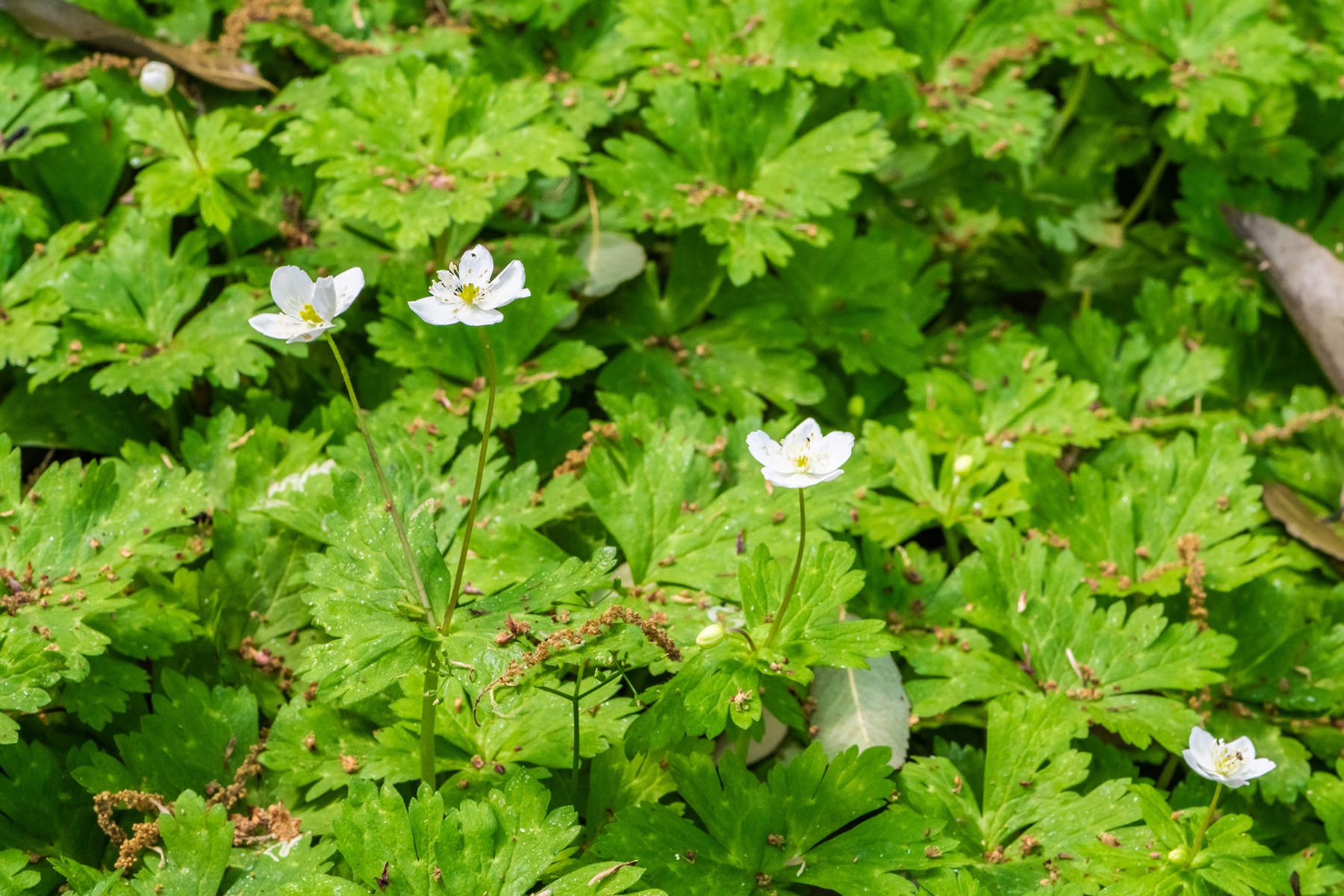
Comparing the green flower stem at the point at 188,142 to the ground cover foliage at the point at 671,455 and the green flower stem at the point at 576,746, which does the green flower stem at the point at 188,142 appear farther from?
the green flower stem at the point at 576,746

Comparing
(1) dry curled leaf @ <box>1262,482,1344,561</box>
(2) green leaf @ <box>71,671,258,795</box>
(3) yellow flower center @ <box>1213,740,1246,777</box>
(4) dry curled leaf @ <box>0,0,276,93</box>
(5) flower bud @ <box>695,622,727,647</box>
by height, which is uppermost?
(4) dry curled leaf @ <box>0,0,276,93</box>

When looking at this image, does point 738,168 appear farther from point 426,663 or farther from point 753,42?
point 426,663

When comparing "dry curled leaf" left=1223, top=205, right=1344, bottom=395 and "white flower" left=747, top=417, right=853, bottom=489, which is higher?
"white flower" left=747, top=417, right=853, bottom=489

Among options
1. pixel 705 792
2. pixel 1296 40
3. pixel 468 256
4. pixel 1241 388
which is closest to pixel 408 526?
pixel 468 256

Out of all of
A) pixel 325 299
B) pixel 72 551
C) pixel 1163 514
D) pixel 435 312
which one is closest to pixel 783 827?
pixel 435 312

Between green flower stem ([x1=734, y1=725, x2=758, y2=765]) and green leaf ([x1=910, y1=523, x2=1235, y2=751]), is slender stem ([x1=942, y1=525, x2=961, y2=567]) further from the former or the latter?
green flower stem ([x1=734, y1=725, x2=758, y2=765])

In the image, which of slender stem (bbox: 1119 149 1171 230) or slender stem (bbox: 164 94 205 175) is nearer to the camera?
slender stem (bbox: 164 94 205 175)

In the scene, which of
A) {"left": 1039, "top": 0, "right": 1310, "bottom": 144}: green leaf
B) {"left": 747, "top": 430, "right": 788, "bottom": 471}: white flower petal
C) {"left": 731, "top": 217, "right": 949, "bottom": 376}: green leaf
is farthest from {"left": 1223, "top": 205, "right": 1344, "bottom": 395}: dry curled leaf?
{"left": 747, "top": 430, "right": 788, "bottom": 471}: white flower petal

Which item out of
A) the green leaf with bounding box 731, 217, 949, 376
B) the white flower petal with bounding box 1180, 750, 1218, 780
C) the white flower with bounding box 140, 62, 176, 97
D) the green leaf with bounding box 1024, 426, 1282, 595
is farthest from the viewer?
the green leaf with bounding box 731, 217, 949, 376
